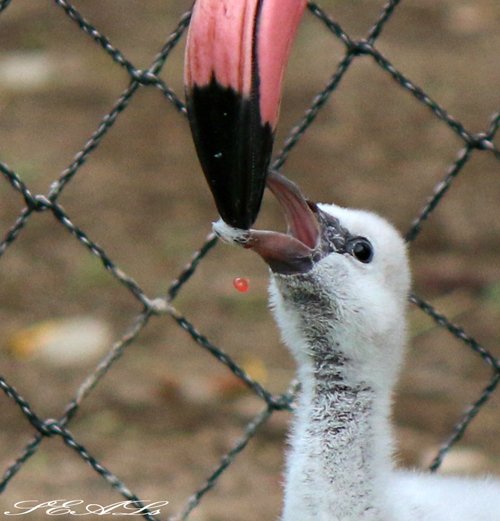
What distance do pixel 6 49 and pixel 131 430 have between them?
4.24ft

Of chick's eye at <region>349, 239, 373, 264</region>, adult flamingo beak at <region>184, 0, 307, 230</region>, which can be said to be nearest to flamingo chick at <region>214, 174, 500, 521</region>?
chick's eye at <region>349, 239, 373, 264</region>

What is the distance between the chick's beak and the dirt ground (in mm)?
818

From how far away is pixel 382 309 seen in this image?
4.23 feet

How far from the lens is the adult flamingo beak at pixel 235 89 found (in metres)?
1.11

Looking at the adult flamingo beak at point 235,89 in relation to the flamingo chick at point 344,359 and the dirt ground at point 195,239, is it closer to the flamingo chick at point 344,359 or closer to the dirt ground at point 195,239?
the flamingo chick at point 344,359

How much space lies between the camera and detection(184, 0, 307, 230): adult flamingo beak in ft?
3.65

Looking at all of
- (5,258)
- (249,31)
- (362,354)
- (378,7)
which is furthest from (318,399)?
(378,7)

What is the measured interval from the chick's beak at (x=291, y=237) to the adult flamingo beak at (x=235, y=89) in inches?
2.4
